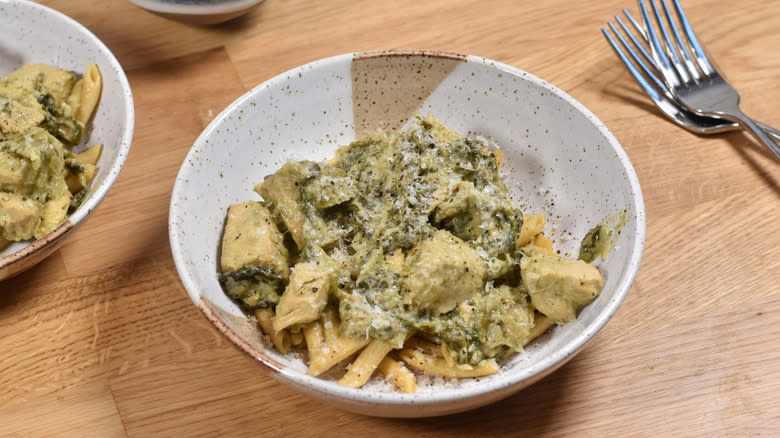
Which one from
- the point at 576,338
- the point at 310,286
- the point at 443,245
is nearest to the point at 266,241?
the point at 310,286

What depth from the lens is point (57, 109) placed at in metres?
2.09

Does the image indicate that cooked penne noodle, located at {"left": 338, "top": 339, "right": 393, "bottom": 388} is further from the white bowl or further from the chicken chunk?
the white bowl

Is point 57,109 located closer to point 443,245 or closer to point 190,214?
point 190,214

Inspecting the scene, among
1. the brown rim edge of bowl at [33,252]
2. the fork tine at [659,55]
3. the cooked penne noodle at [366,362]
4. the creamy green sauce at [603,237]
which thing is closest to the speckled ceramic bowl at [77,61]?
the brown rim edge of bowl at [33,252]

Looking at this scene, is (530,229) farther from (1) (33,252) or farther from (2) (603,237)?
(1) (33,252)

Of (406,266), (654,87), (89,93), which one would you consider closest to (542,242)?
(406,266)

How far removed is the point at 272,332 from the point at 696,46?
1.80 m

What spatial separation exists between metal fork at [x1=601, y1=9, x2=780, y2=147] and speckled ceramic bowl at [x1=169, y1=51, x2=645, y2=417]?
633mm

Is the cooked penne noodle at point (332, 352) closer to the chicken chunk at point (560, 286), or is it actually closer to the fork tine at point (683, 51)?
the chicken chunk at point (560, 286)

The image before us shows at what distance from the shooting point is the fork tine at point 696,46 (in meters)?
2.36

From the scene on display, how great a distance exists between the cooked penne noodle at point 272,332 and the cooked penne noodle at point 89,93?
97cm

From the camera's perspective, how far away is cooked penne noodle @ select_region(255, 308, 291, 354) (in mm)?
1577

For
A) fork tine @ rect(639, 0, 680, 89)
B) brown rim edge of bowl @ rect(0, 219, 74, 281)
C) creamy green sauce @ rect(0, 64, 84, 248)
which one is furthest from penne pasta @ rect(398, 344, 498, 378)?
fork tine @ rect(639, 0, 680, 89)

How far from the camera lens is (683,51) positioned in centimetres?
239
